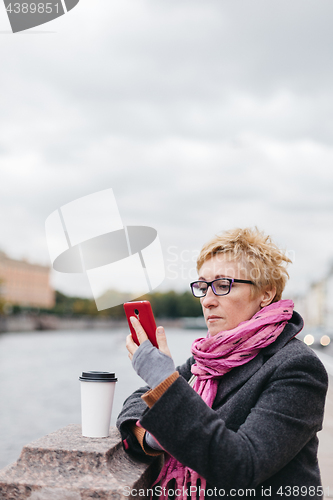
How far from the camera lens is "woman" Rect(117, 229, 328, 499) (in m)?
1.37

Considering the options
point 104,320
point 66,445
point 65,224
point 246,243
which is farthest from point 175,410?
point 104,320

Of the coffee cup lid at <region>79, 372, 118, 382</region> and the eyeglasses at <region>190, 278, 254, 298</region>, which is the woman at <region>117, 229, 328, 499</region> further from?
the coffee cup lid at <region>79, 372, 118, 382</region>

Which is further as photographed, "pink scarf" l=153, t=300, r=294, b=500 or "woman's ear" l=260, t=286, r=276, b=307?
"woman's ear" l=260, t=286, r=276, b=307

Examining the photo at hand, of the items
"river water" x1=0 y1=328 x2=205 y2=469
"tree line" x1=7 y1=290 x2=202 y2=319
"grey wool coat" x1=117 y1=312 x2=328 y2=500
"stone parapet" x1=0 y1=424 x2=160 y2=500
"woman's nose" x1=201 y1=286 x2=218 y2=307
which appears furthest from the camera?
"tree line" x1=7 y1=290 x2=202 y2=319

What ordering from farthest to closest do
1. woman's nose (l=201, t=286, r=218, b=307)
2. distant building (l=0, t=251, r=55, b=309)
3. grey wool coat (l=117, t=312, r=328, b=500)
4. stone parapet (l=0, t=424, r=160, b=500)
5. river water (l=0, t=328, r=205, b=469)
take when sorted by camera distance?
distant building (l=0, t=251, r=55, b=309)
river water (l=0, t=328, r=205, b=469)
woman's nose (l=201, t=286, r=218, b=307)
stone parapet (l=0, t=424, r=160, b=500)
grey wool coat (l=117, t=312, r=328, b=500)

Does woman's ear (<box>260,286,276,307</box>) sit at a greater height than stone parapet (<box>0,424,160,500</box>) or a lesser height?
greater

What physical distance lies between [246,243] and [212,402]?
58cm

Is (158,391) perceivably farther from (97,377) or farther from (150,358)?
(97,377)

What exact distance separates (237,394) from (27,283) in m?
88.3

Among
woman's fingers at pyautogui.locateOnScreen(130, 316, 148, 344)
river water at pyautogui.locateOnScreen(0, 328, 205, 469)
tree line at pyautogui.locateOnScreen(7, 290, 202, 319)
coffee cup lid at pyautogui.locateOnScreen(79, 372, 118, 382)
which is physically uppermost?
woman's fingers at pyautogui.locateOnScreen(130, 316, 148, 344)

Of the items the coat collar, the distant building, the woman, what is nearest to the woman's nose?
the woman

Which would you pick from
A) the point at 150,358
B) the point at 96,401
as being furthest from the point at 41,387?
the point at 150,358

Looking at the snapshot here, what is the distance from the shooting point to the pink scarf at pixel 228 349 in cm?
163

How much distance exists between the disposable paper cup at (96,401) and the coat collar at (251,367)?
0.41m
